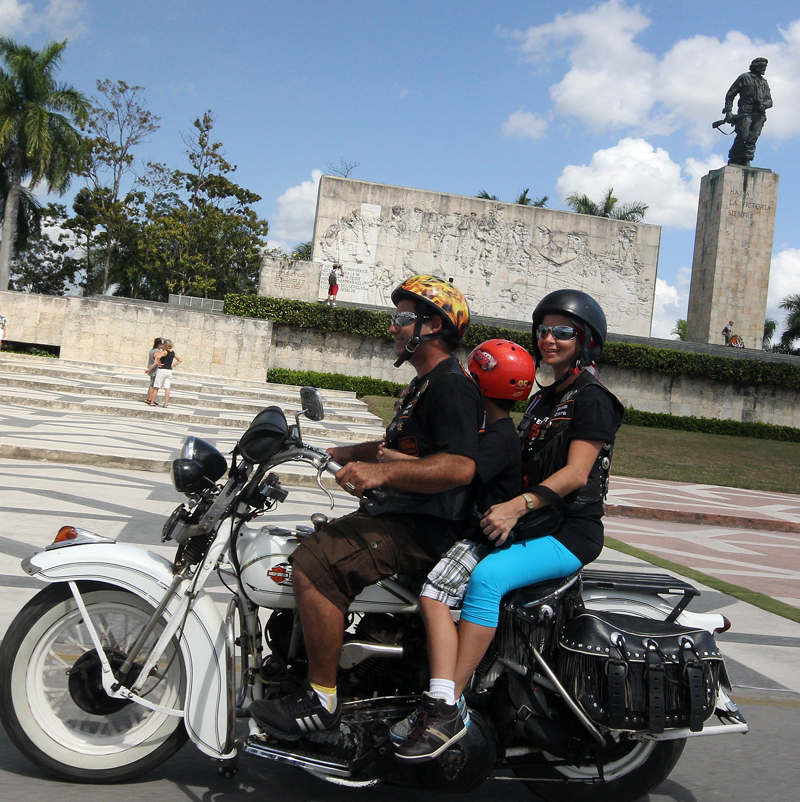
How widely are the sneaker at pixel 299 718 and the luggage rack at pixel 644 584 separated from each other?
1.03m

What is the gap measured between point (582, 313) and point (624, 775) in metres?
1.66

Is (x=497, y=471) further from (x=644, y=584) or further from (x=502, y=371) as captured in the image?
(x=644, y=584)

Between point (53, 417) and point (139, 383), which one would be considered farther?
point (139, 383)

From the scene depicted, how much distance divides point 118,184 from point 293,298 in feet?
45.1

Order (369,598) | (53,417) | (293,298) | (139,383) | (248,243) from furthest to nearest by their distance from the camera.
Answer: (248,243) < (293,298) < (139,383) < (53,417) < (369,598)

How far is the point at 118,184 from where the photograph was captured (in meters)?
37.0

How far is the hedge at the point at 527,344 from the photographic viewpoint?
27.6m

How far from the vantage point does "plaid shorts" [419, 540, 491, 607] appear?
101 inches

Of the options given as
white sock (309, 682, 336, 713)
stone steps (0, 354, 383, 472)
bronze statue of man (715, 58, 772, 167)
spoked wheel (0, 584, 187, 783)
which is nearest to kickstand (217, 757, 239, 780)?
spoked wheel (0, 584, 187, 783)

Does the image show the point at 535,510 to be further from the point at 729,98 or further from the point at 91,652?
the point at 729,98

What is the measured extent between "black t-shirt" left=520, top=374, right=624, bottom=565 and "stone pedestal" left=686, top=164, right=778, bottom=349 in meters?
32.6

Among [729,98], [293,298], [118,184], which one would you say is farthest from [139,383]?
[729,98]

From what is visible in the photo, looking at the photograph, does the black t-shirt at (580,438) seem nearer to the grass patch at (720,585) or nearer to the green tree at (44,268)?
the grass patch at (720,585)

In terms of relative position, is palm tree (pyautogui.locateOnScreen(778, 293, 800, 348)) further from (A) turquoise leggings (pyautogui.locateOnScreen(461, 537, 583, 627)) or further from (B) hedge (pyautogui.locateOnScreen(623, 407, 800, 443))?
(A) turquoise leggings (pyautogui.locateOnScreen(461, 537, 583, 627))
